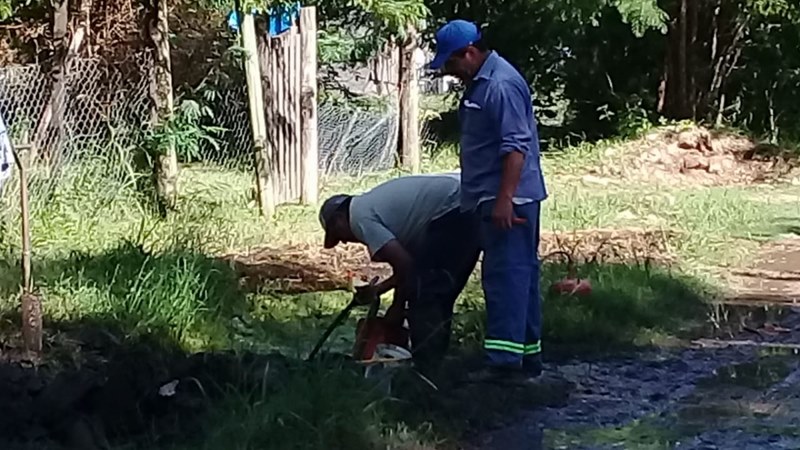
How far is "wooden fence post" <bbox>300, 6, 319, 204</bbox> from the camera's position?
1275cm

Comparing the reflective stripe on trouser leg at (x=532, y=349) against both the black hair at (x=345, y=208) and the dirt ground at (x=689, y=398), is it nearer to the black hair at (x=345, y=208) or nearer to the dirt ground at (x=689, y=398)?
the dirt ground at (x=689, y=398)

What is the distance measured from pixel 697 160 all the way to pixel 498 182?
12.5 metres

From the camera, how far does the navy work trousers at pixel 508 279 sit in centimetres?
637

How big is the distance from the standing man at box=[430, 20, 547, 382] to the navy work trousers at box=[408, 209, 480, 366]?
15 centimetres

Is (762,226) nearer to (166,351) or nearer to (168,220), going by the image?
(168,220)

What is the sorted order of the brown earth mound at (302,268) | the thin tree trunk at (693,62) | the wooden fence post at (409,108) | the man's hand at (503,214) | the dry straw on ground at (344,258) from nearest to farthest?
1. the man's hand at (503,214)
2. the brown earth mound at (302,268)
3. the dry straw on ground at (344,258)
4. the wooden fence post at (409,108)
5. the thin tree trunk at (693,62)

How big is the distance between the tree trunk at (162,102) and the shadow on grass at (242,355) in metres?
2.74

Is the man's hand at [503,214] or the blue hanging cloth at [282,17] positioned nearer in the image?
the man's hand at [503,214]

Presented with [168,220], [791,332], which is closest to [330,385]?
[791,332]

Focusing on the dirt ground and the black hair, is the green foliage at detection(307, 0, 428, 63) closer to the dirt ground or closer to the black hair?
the dirt ground

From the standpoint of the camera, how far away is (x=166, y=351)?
6.46m

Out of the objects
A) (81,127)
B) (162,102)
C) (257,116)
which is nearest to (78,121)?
(81,127)

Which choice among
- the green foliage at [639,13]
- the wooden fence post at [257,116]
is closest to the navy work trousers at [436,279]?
the wooden fence post at [257,116]

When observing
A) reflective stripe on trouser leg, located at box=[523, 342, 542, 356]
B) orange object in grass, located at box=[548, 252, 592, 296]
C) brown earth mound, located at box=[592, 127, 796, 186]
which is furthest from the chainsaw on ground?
brown earth mound, located at box=[592, 127, 796, 186]
